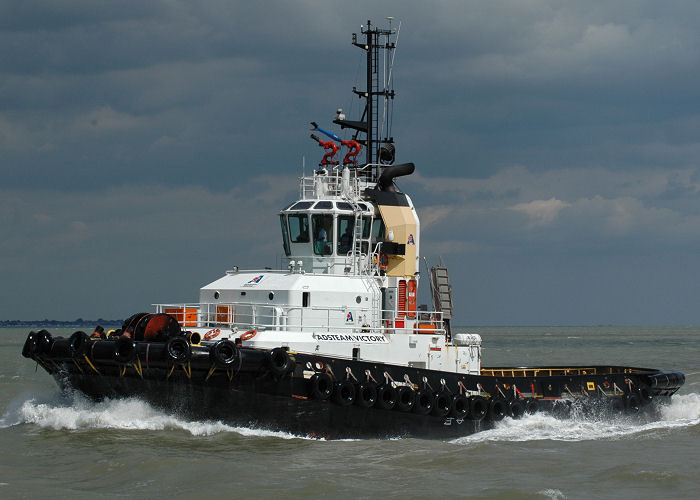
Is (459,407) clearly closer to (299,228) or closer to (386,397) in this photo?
(386,397)

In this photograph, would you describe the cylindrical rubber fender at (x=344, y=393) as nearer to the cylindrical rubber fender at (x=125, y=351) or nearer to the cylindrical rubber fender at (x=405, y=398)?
the cylindrical rubber fender at (x=405, y=398)

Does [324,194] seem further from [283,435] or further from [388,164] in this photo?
[283,435]

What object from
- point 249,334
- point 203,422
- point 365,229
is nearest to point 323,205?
point 365,229

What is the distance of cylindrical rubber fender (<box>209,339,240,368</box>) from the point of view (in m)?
14.6

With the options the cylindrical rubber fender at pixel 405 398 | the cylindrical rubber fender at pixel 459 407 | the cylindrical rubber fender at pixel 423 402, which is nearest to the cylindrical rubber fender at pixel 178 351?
the cylindrical rubber fender at pixel 405 398

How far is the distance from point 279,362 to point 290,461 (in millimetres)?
1654

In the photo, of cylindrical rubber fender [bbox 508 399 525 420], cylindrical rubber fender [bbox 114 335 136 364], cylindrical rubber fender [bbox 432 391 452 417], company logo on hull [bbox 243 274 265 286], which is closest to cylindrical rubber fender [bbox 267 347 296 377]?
cylindrical rubber fender [bbox 114 335 136 364]

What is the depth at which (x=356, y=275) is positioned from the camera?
17.9 metres

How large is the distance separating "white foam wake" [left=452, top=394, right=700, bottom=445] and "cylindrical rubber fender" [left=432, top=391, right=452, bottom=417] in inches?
24.1

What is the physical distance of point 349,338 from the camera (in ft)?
54.6

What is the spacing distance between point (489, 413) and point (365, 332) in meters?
2.91

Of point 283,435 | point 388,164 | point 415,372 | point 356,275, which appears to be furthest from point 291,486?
point 388,164

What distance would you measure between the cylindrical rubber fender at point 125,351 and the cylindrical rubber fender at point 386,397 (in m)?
A: 4.28

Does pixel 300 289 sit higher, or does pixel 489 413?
pixel 300 289
